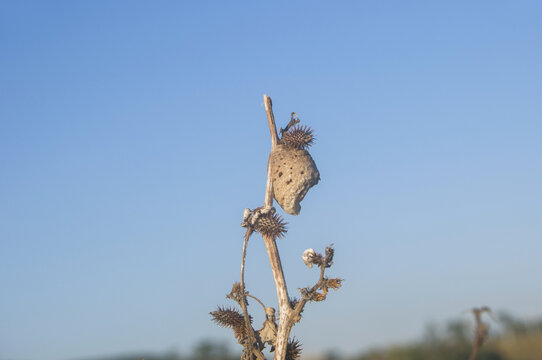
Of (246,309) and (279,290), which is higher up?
(279,290)

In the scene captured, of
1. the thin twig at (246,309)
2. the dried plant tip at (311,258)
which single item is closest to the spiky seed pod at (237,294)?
the thin twig at (246,309)

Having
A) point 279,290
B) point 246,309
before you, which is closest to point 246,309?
point 246,309

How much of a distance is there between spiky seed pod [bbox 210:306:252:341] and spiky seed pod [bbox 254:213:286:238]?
4.08ft

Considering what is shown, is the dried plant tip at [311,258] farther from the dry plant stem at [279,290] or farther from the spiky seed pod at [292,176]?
the spiky seed pod at [292,176]

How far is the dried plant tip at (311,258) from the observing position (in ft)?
27.0

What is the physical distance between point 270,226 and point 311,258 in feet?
2.71

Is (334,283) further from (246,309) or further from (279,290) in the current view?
(246,309)

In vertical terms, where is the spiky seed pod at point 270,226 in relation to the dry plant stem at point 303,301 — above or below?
above

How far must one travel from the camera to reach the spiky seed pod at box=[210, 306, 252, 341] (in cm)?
896

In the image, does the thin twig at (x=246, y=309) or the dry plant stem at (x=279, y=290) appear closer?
the dry plant stem at (x=279, y=290)

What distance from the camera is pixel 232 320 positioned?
29.5 ft

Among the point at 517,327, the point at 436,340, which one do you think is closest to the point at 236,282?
the point at 517,327

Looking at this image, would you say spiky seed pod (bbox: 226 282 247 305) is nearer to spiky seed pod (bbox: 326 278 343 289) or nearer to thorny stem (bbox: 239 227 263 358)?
thorny stem (bbox: 239 227 263 358)

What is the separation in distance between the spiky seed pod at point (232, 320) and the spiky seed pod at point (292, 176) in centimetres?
168
